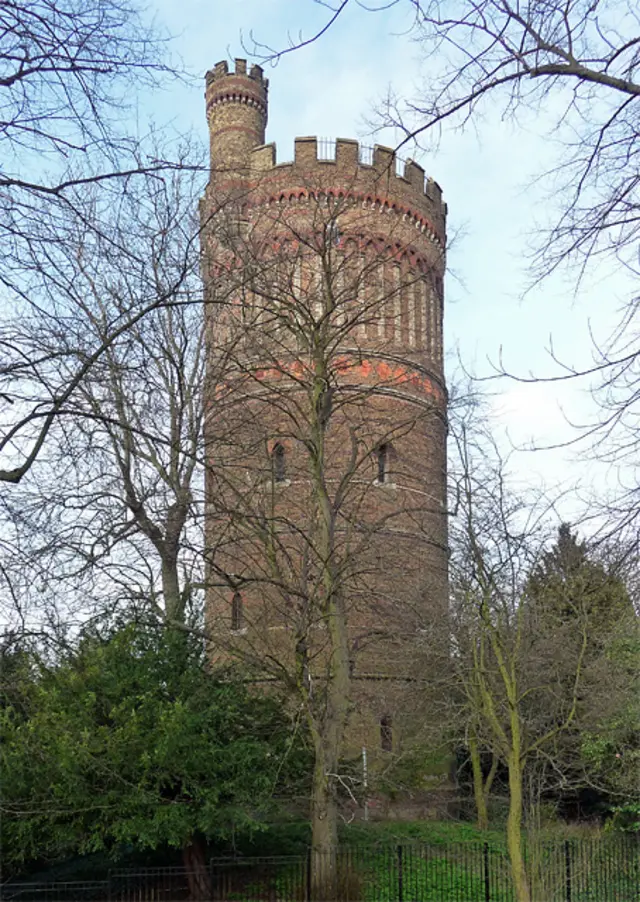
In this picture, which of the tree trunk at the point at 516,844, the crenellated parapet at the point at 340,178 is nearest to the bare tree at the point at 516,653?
the tree trunk at the point at 516,844

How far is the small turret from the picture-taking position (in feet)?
87.1

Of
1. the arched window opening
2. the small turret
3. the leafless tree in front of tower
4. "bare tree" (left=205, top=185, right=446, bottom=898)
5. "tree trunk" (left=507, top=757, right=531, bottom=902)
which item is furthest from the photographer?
the small turret

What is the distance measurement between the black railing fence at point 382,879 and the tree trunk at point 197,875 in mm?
13

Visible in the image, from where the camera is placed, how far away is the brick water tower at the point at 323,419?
11.1m

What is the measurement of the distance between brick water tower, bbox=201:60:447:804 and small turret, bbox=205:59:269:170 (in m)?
0.05

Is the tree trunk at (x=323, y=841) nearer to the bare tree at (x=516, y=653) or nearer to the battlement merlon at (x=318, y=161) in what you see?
the bare tree at (x=516, y=653)

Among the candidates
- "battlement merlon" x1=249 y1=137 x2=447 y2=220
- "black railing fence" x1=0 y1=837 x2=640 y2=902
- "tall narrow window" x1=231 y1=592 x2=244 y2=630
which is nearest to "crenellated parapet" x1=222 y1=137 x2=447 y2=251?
"battlement merlon" x1=249 y1=137 x2=447 y2=220

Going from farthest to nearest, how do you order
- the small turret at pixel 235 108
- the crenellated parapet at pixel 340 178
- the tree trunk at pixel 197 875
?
the small turret at pixel 235 108, the crenellated parapet at pixel 340 178, the tree trunk at pixel 197 875

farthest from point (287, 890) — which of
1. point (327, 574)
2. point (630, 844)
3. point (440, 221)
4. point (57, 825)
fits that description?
point (440, 221)

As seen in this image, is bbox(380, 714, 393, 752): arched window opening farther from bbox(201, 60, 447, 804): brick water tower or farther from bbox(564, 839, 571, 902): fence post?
bbox(564, 839, 571, 902): fence post

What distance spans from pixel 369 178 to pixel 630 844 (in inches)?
569

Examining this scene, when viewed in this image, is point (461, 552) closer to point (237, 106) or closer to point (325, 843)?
point (325, 843)

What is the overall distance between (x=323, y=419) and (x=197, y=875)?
5.98 m

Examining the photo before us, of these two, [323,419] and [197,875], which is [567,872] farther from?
[323,419]
